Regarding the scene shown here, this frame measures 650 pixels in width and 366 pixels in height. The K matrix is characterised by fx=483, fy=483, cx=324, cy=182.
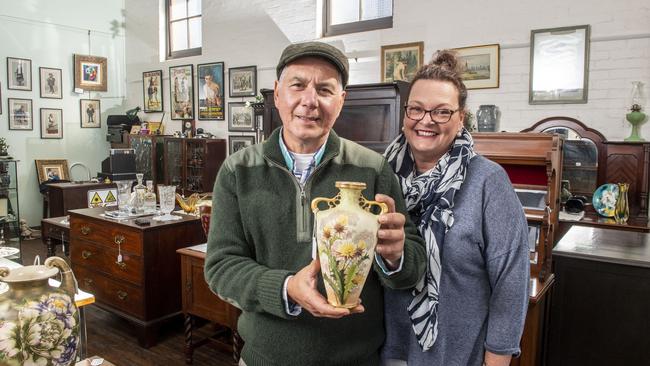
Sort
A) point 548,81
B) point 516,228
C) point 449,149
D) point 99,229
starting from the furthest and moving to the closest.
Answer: point 548,81, point 99,229, point 449,149, point 516,228

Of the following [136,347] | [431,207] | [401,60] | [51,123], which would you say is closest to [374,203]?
[431,207]

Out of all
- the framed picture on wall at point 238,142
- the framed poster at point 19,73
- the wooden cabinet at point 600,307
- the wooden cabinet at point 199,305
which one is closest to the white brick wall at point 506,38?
the framed picture on wall at point 238,142

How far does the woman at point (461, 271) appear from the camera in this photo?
1390 millimetres

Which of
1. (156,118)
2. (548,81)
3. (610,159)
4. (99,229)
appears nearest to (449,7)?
(548,81)

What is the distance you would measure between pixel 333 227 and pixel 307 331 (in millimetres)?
329

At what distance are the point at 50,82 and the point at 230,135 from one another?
317 cm

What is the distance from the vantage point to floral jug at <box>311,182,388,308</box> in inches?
42.8

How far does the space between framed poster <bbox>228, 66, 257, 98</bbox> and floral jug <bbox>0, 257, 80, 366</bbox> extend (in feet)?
18.4

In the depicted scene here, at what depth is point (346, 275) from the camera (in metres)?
1.10

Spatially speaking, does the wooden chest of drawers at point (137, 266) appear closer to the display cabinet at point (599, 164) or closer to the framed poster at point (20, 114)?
the display cabinet at point (599, 164)

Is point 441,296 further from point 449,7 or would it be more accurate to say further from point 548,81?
point 449,7

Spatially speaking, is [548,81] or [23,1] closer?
[548,81]

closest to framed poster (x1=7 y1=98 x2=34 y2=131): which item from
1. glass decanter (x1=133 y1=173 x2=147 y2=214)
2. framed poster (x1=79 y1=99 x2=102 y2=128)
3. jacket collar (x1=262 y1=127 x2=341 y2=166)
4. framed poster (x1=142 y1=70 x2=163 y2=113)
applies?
framed poster (x1=79 y1=99 x2=102 y2=128)

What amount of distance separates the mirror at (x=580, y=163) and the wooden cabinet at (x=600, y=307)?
1.73m
